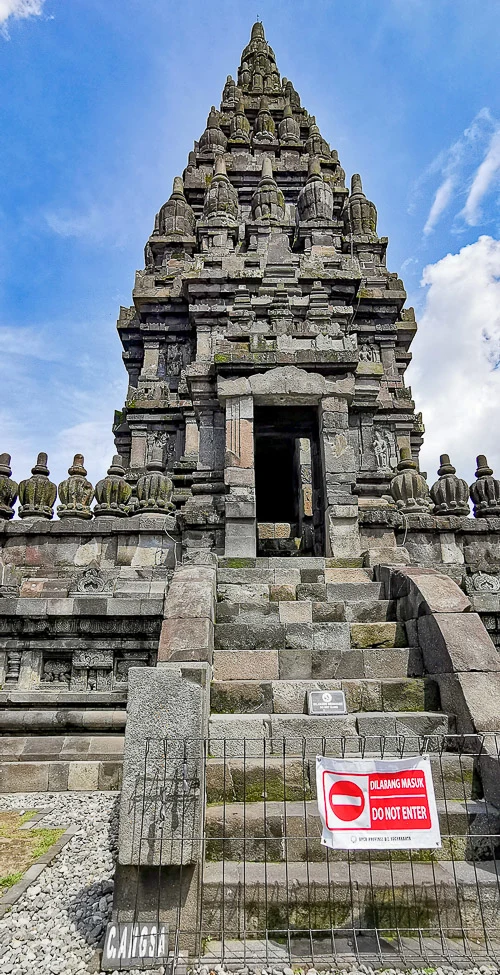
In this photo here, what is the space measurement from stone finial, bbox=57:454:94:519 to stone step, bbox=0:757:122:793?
19.0 feet

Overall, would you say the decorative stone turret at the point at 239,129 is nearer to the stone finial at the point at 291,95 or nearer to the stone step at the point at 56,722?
the stone finial at the point at 291,95

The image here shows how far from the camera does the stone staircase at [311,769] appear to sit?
4.25 m

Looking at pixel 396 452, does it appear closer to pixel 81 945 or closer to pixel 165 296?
pixel 165 296

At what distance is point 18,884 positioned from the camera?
4.82 meters

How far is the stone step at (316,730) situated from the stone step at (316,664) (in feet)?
A: 3.08

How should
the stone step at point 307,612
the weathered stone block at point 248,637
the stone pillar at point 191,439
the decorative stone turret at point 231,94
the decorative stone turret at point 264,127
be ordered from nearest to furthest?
the weathered stone block at point 248,637 → the stone step at point 307,612 → the stone pillar at point 191,439 → the decorative stone turret at point 264,127 → the decorative stone turret at point 231,94

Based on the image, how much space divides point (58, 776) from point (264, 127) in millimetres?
28418

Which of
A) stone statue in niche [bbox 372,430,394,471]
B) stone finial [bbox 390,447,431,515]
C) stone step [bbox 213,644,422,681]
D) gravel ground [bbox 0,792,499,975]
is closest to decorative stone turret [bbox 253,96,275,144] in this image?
stone statue in niche [bbox 372,430,394,471]

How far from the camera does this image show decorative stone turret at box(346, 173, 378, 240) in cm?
2278

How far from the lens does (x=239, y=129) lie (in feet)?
90.4

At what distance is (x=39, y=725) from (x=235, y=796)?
3929 mm

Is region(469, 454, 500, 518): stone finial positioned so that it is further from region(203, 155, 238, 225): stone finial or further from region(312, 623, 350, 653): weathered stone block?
region(203, 155, 238, 225): stone finial

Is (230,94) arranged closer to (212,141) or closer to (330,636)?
(212,141)

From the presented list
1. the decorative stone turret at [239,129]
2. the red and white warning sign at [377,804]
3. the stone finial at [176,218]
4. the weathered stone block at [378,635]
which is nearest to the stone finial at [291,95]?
the decorative stone turret at [239,129]
